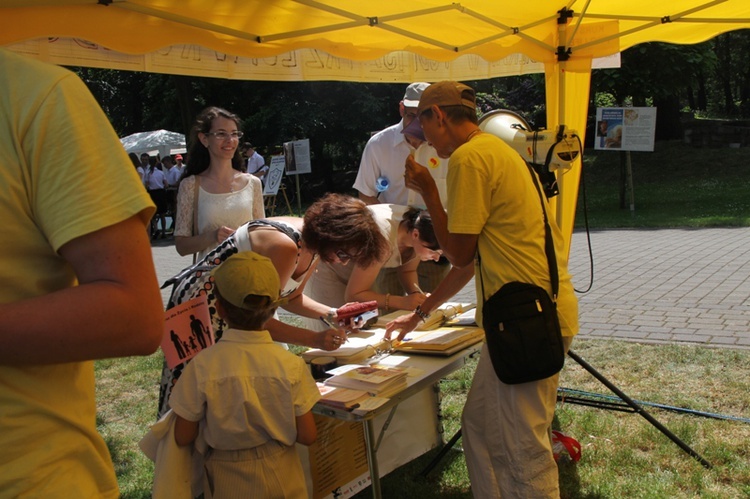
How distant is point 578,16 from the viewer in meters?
4.62

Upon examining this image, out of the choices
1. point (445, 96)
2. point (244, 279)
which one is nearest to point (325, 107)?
point (445, 96)

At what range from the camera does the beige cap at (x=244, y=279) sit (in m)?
2.24

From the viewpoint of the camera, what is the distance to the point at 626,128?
44.9 feet

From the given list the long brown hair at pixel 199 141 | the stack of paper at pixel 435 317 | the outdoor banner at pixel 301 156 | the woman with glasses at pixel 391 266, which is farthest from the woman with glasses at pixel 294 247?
the outdoor banner at pixel 301 156

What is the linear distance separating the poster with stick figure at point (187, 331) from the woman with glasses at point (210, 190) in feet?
4.48

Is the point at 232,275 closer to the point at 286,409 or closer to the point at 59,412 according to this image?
the point at 286,409

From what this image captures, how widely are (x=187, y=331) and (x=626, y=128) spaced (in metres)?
12.7

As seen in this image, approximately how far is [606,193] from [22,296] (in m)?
18.6

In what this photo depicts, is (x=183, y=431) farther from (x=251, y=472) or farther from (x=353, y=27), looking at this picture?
(x=353, y=27)

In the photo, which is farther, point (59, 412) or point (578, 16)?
point (578, 16)

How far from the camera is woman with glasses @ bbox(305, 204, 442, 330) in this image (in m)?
3.57

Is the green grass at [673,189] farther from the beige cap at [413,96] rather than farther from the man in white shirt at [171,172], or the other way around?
the man in white shirt at [171,172]

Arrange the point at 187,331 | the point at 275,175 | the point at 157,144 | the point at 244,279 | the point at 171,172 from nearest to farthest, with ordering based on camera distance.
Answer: the point at 244,279 < the point at 187,331 < the point at 275,175 < the point at 171,172 < the point at 157,144

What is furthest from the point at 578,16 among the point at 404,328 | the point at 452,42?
the point at 404,328
